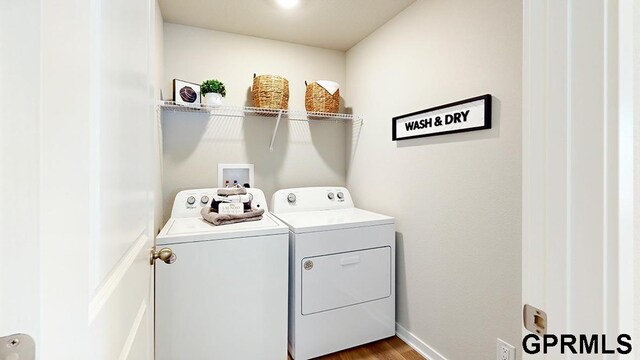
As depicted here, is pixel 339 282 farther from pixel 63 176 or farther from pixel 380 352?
pixel 63 176

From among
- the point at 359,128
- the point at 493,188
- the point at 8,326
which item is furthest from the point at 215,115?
the point at 8,326

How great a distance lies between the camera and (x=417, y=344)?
6.07ft

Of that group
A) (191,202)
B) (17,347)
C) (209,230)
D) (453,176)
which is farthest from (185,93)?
(17,347)

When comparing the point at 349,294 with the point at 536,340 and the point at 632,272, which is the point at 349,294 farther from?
the point at 632,272

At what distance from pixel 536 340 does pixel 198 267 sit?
1439 mm

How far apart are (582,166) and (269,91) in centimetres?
193

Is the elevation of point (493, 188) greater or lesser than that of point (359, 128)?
lesser

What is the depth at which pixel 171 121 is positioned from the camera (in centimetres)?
212

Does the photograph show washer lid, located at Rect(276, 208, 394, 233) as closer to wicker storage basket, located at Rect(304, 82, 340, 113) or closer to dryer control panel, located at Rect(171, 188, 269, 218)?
dryer control panel, located at Rect(171, 188, 269, 218)

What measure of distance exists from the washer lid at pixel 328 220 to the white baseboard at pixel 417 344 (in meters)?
0.76

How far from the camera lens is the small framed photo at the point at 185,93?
1.98m

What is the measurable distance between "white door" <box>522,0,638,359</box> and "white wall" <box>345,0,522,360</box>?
858 mm

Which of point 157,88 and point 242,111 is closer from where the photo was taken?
point 157,88

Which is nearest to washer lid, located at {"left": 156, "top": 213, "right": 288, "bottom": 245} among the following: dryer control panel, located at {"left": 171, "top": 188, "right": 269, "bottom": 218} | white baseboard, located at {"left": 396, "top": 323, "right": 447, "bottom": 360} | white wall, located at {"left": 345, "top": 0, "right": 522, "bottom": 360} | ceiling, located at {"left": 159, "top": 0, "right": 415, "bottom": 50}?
dryer control panel, located at {"left": 171, "top": 188, "right": 269, "bottom": 218}
